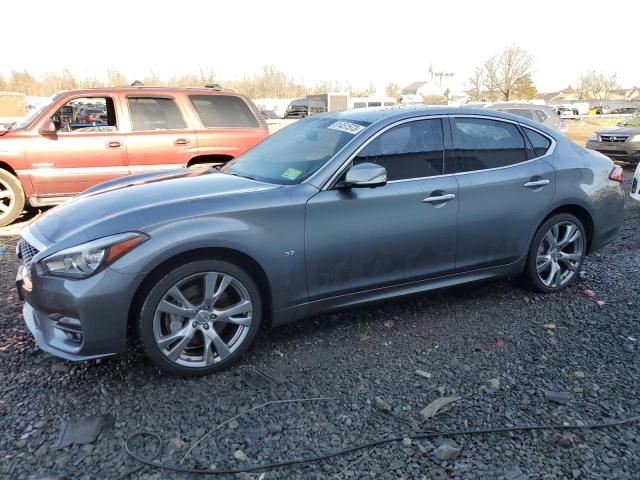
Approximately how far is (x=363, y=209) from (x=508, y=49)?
2643 inches

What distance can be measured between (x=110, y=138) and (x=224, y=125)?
1.65 meters

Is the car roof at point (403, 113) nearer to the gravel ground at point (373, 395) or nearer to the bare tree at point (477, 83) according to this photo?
the gravel ground at point (373, 395)

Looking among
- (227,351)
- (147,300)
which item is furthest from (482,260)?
(147,300)

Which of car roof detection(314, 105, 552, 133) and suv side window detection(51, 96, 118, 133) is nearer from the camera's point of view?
car roof detection(314, 105, 552, 133)

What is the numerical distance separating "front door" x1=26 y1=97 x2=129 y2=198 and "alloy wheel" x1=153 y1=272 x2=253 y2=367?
4852mm

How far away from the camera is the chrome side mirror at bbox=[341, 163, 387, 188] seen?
3.28 meters

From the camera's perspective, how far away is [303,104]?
44.5 metres

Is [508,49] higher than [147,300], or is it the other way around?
[508,49]

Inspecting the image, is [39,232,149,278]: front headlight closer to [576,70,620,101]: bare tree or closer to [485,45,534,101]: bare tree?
[485,45,534,101]: bare tree

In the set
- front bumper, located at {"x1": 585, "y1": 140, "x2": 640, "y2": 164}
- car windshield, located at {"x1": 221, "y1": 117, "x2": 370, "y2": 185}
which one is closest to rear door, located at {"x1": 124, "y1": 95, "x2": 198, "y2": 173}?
car windshield, located at {"x1": 221, "y1": 117, "x2": 370, "y2": 185}

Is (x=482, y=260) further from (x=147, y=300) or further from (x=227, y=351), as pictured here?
(x=147, y=300)

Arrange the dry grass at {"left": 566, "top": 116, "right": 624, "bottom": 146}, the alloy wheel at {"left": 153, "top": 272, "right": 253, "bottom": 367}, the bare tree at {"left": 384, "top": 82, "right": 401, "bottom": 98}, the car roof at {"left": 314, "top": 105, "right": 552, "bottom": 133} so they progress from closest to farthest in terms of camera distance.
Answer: the alloy wheel at {"left": 153, "top": 272, "right": 253, "bottom": 367}, the car roof at {"left": 314, "top": 105, "right": 552, "bottom": 133}, the dry grass at {"left": 566, "top": 116, "right": 624, "bottom": 146}, the bare tree at {"left": 384, "top": 82, "right": 401, "bottom": 98}

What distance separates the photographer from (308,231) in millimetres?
3268

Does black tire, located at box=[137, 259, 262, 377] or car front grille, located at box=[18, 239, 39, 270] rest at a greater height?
car front grille, located at box=[18, 239, 39, 270]
